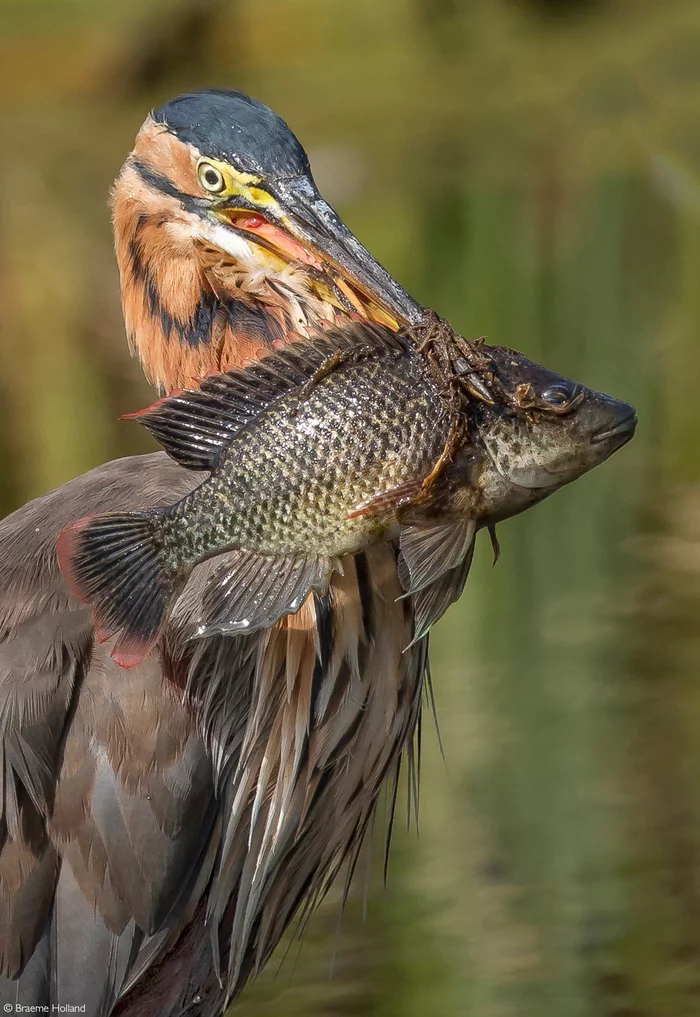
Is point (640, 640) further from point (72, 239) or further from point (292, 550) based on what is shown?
point (72, 239)

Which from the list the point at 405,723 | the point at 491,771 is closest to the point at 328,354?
the point at 405,723

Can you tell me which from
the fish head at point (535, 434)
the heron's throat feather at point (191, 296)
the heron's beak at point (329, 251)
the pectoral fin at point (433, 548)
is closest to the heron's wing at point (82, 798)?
the heron's throat feather at point (191, 296)

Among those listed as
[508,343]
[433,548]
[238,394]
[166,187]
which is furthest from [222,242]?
[508,343]

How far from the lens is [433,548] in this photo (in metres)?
2.59

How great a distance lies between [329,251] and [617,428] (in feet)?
3.02

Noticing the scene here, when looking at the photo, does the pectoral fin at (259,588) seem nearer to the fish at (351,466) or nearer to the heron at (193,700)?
the fish at (351,466)

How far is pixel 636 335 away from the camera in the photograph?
8.43m

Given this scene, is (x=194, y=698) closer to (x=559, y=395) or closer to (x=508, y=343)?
(x=559, y=395)

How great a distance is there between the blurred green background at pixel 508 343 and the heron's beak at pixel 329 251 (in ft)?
4.46

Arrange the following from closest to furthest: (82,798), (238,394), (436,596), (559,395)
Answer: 1. (559,395)
2. (238,394)
3. (436,596)
4. (82,798)

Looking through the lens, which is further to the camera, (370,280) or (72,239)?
(72,239)

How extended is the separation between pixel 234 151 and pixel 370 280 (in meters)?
0.46

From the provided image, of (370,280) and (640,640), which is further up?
(370,280)

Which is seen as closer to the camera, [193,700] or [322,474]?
[322,474]
